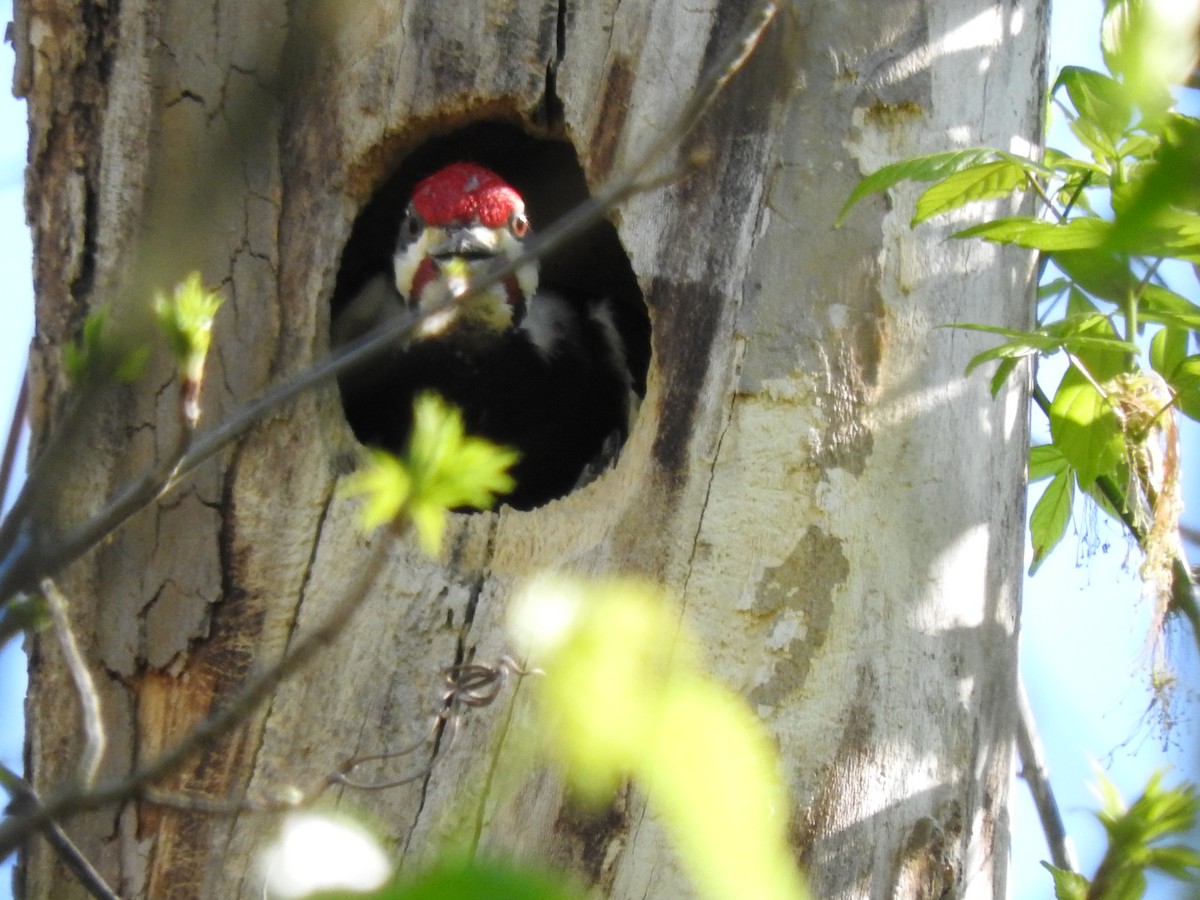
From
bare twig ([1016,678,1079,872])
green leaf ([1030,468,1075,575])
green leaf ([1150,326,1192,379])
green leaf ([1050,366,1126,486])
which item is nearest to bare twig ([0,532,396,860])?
green leaf ([1050,366,1126,486])

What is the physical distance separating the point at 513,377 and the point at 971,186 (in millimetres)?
1464

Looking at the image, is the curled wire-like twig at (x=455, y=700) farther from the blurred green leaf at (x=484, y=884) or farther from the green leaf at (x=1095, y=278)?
the blurred green leaf at (x=484, y=884)

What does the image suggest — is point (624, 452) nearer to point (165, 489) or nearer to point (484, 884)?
point (165, 489)

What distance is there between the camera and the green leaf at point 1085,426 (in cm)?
183

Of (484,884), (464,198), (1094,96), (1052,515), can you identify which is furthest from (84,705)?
(464,198)

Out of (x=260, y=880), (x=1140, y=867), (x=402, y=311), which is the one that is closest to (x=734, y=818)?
(x=1140, y=867)

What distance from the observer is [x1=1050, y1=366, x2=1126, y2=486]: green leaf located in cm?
Result: 183

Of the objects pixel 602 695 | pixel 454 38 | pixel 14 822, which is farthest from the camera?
pixel 454 38

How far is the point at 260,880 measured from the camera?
1.79 metres

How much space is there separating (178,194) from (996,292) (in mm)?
1161

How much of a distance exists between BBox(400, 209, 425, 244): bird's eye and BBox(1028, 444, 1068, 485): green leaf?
1.23 metres

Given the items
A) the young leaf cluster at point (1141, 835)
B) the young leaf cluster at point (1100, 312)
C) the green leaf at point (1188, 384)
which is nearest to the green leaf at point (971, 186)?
the young leaf cluster at point (1100, 312)

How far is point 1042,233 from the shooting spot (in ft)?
5.28

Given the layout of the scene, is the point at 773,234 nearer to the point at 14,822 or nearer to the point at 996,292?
the point at 996,292
